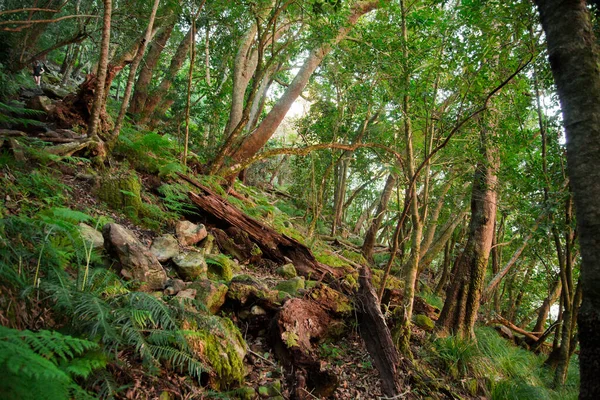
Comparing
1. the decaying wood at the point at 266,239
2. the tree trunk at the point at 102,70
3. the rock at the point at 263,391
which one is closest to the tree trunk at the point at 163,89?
the tree trunk at the point at 102,70

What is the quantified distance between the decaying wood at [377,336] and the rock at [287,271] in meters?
1.18

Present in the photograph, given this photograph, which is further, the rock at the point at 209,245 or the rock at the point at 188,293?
the rock at the point at 209,245

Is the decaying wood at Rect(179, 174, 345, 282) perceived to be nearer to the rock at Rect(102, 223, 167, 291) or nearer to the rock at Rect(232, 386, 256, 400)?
the rock at Rect(102, 223, 167, 291)

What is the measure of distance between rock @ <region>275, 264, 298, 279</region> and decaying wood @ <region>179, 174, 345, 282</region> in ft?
0.88

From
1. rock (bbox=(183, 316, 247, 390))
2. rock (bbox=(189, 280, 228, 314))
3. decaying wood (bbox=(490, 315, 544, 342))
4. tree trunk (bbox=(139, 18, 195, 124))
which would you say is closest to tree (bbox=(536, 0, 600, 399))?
rock (bbox=(183, 316, 247, 390))

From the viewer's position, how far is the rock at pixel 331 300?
421 cm

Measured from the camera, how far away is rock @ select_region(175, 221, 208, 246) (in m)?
4.72

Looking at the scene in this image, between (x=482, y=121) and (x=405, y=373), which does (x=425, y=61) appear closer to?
(x=482, y=121)

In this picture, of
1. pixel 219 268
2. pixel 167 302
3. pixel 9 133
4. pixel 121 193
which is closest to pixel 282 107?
A: pixel 121 193

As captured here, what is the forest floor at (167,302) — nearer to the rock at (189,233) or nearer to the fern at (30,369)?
the rock at (189,233)

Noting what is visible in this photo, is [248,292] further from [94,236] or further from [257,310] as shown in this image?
[94,236]

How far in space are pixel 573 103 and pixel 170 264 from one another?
378 centimetres

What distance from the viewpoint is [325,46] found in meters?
7.39

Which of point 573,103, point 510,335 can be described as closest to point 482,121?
point 573,103
